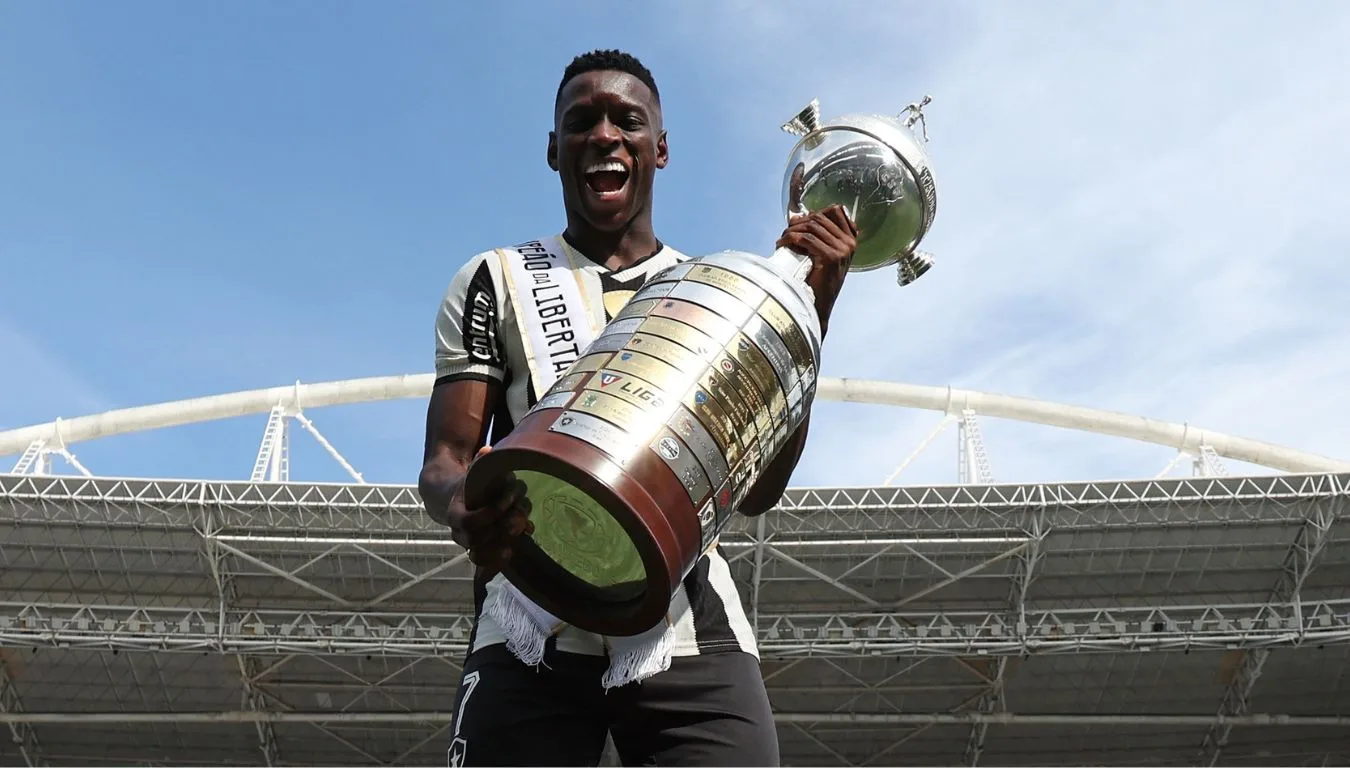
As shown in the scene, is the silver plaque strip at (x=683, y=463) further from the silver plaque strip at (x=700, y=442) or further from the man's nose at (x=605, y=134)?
the man's nose at (x=605, y=134)

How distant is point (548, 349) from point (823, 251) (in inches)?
24.0

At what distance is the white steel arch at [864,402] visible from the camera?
28.8m

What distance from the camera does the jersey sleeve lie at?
2.84 m

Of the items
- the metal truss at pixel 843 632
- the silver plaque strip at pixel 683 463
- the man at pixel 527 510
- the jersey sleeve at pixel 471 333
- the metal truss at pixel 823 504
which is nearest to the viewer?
the silver plaque strip at pixel 683 463

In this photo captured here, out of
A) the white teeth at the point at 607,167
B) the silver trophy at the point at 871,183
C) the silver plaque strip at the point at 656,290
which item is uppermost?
the silver trophy at the point at 871,183

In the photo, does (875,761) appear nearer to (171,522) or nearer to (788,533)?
(788,533)

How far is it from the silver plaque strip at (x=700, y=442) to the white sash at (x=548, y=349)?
1.38 feet

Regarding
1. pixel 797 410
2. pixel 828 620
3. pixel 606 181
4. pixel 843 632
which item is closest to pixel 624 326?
pixel 797 410

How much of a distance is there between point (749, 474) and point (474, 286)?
81cm

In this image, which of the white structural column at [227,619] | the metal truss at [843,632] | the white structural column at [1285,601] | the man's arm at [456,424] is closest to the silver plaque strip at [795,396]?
the man's arm at [456,424]

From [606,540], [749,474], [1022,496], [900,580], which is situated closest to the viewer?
[606,540]

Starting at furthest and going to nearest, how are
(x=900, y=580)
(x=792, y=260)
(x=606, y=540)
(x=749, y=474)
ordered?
1. (x=900, y=580)
2. (x=792, y=260)
3. (x=749, y=474)
4. (x=606, y=540)

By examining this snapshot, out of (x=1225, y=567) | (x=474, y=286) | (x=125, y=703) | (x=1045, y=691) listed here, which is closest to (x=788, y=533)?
(x=1045, y=691)

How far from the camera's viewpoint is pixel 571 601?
7.64 feet
